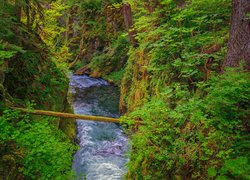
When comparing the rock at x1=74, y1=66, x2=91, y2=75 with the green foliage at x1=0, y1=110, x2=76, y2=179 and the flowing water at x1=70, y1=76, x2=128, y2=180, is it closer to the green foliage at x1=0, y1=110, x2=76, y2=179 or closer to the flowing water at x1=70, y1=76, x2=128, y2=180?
the flowing water at x1=70, y1=76, x2=128, y2=180

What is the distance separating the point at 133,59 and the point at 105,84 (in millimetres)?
10722

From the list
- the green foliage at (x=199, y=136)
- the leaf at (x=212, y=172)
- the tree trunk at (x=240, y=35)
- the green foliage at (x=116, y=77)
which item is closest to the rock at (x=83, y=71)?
the green foliage at (x=116, y=77)

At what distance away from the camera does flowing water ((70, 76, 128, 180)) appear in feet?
25.3

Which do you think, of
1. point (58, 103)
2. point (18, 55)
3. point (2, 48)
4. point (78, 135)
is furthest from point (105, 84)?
point (2, 48)

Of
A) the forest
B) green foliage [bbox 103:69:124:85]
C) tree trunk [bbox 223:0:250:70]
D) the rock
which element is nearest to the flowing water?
the forest

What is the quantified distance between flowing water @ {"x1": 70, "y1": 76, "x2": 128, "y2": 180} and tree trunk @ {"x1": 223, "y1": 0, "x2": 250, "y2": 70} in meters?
3.96

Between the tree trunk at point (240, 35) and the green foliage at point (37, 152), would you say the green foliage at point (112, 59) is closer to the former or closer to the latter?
the tree trunk at point (240, 35)

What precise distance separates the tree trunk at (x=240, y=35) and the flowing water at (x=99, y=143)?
3.96 m

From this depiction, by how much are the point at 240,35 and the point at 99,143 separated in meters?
6.81

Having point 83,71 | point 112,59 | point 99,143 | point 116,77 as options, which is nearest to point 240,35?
point 99,143

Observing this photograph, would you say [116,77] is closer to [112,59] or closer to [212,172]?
[112,59]

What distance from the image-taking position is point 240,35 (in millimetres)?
4590

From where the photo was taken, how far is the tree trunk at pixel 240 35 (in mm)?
4488

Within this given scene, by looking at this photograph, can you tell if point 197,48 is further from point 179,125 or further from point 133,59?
point 133,59
